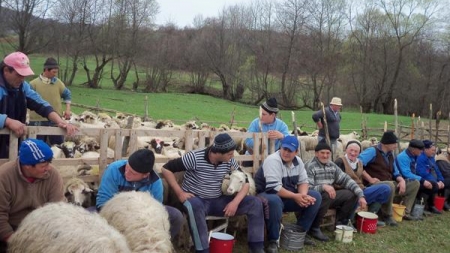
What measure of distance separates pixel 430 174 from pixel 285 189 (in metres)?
4.34

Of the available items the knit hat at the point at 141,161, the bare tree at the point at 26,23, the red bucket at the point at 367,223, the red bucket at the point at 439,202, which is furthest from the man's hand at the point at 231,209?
the bare tree at the point at 26,23

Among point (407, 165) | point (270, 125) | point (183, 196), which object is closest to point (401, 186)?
point (407, 165)

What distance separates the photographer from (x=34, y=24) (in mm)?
37812

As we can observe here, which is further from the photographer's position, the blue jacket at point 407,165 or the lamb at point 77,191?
the blue jacket at point 407,165

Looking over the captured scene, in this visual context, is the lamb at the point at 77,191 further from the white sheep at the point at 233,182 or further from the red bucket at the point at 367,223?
the red bucket at the point at 367,223

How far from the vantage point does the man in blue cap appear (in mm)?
5762

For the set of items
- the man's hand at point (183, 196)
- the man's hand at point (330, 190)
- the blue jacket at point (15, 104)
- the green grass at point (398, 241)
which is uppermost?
the blue jacket at point (15, 104)

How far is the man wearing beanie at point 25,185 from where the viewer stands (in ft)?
12.6

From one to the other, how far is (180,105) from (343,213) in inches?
1118

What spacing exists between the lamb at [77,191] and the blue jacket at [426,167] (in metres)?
6.51

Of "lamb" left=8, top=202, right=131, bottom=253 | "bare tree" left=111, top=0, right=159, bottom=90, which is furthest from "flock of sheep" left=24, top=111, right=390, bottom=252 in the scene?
"bare tree" left=111, top=0, right=159, bottom=90

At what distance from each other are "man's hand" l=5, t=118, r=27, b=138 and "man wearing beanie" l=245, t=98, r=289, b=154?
361 cm

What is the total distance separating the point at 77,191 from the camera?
5223 mm

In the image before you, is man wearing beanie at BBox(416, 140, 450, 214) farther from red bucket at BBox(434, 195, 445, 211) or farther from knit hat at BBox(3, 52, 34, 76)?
knit hat at BBox(3, 52, 34, 76)
